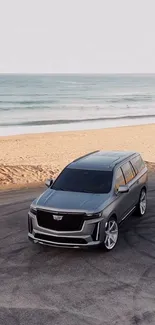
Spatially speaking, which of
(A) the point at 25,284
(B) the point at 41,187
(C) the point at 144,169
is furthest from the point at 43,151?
(A) the point at 25,284

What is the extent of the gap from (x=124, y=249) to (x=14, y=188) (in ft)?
23.6

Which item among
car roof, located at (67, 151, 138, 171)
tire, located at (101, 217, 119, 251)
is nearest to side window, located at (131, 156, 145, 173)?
car roof, located at (67, 151, 138, 171)

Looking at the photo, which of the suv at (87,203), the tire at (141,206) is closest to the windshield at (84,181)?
the suv at (87,203)

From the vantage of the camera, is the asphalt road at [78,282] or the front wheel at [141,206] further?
the front wheel at [141,206]

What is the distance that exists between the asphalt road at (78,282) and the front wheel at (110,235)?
159mm

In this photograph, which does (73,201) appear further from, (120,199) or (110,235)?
(120,199)

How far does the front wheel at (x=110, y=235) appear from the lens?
9.36 m

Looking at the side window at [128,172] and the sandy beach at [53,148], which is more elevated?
the side window at [128,172]

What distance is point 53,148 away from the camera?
27766 mm

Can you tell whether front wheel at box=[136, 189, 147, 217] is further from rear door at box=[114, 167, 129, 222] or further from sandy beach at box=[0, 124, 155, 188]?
sandy beach at box=[0, 124, 155, 188]

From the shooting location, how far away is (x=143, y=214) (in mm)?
12391

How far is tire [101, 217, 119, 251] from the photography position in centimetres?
935

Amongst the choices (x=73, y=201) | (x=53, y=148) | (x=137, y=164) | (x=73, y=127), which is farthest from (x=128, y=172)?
(x=73, y=127)

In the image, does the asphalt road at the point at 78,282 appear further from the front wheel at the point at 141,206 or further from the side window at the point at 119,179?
the side window at the point at 119,179
